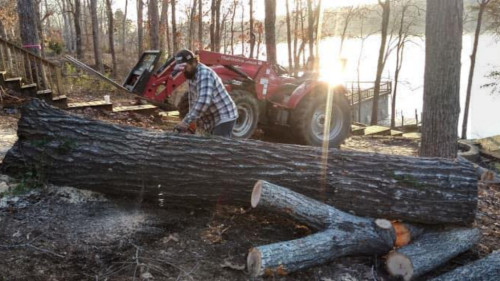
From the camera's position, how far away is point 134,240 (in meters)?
4.14

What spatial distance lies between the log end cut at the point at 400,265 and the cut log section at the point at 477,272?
8.9 inches

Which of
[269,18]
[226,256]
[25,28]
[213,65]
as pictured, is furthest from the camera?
[269,18]

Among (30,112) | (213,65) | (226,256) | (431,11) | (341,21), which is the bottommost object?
(226,256)

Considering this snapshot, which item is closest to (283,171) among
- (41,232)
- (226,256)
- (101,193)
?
(226,256)

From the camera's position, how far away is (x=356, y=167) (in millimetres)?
4664

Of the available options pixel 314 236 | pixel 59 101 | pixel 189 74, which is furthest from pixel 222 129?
pixel 59 101

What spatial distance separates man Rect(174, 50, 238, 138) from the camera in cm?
530

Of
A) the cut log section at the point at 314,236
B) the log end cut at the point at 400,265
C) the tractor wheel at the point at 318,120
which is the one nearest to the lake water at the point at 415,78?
the tractor wheel at the point at 318,120

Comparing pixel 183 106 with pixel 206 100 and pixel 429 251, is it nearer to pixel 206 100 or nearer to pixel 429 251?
pixel 206 100

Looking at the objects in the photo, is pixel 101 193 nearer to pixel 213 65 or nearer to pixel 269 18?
pixel 213 65

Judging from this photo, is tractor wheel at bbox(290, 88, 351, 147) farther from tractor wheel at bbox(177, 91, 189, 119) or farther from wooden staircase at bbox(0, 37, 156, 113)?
wooden staircase at bbox(0, 37, 156, 113)

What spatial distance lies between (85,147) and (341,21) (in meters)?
35.2

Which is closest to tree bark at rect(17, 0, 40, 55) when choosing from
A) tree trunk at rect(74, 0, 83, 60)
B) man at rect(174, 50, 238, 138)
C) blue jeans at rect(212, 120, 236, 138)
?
man at rect(174, 50, 238, 138)

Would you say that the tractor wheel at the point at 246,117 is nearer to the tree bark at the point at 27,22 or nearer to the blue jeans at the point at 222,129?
the blue jeans at the point at 222,129
